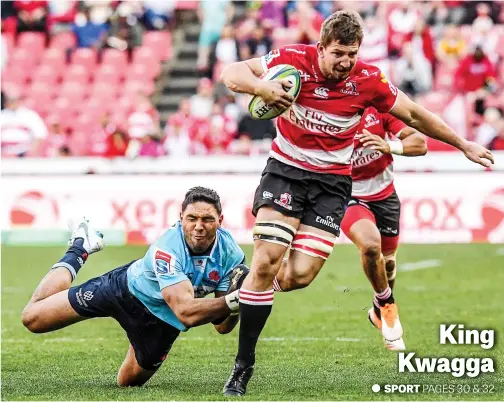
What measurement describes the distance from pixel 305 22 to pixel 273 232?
583 inches

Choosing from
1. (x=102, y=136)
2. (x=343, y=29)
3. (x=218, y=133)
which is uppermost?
(x=343, y=29)

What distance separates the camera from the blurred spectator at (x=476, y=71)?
21.4 metres

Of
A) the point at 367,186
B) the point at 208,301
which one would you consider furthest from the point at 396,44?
the point at 208,301

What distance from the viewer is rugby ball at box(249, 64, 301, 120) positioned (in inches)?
303

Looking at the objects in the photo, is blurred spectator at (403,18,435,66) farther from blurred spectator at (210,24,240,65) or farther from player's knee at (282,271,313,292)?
player's knee at (282,271,313,292)

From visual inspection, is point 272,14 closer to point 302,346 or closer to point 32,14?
point 32,14

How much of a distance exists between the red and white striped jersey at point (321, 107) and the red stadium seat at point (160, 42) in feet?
58.3

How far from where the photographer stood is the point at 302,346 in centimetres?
1023

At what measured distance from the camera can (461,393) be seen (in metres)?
7.74

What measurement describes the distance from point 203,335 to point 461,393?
13.0 feet

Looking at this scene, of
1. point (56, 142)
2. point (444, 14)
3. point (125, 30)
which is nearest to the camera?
point (56, 142)

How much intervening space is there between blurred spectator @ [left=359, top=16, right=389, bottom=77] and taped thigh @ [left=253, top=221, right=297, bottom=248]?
13666mm

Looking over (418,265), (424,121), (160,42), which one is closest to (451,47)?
(160,42)

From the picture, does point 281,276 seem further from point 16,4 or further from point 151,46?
point 16,4
